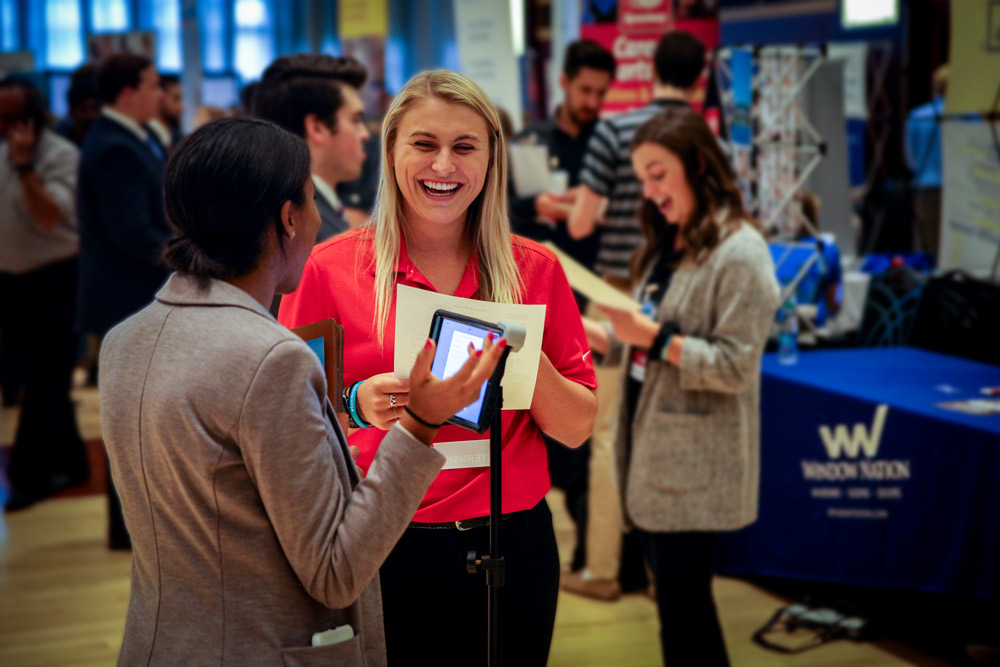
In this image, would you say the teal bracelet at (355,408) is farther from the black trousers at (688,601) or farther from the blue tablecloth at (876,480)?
the blue tablecloth at (876,480)

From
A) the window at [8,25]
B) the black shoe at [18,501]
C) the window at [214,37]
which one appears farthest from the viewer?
the window at [214,37]

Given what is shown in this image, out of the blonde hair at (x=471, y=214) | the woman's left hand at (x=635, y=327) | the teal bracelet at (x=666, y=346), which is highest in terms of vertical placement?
the blonde hair at (x=471, y=214)

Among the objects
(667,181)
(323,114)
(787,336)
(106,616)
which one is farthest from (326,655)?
(787,336)

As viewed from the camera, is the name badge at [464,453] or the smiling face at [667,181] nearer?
the name badge at [464,453]

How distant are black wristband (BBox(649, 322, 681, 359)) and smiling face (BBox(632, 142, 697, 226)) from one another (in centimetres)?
27

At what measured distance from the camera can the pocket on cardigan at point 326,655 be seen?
3.74 feet

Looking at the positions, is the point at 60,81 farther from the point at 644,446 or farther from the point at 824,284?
the point at 644,446

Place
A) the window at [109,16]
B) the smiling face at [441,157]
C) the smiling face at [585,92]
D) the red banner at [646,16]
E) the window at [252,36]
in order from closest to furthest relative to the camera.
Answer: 1. the smiling face at [441,157]
2. the smiling face at [585,92]
3. the red banner at [646,16]
4. the window at [109,16]
5. the window at [252,36]

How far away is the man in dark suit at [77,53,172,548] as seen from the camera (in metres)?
3.94

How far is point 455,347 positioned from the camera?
124 cm

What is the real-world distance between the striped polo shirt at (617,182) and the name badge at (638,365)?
3.42 ft

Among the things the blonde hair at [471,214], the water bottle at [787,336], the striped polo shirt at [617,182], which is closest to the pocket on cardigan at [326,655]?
the blonde hair at [471,214]

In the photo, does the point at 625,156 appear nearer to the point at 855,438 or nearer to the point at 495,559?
the point at 855,438

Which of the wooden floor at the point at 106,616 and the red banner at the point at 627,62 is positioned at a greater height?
the red banner at the point at 627,62
